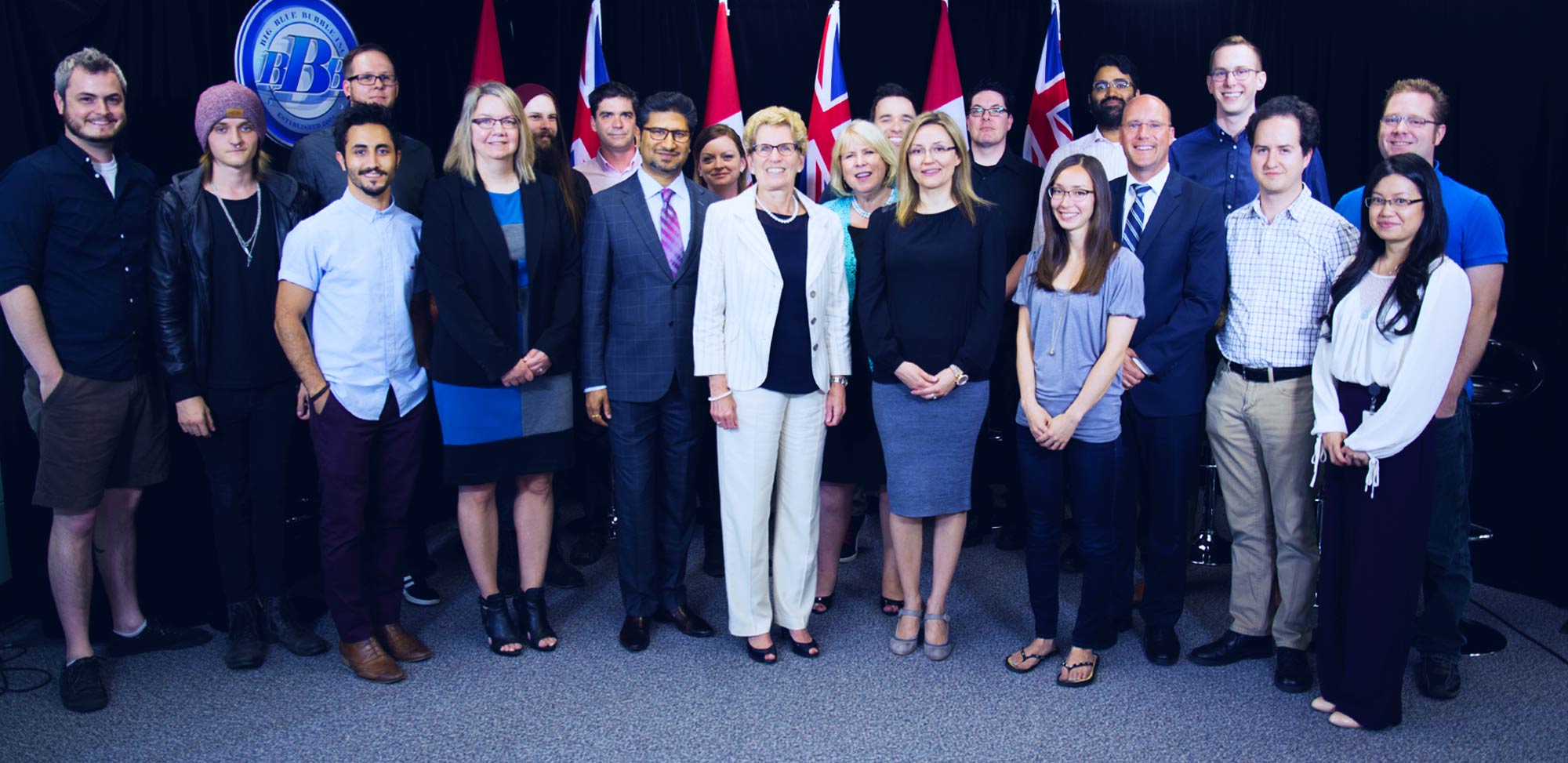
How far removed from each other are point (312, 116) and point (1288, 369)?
3.57 metres

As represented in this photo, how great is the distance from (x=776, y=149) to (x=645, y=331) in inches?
26.2

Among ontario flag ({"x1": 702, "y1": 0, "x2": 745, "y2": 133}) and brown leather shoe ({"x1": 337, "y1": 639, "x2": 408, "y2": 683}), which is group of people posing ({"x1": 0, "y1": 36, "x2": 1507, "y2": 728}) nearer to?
brown leather shoe ({"x1": 337, "y1": 639, "x2": 408, "y2": 683})

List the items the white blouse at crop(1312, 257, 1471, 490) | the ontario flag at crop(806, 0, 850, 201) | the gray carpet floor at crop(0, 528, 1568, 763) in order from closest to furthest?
the white blouse at crop(1312, 257, 1471, 490) < the gray carpet floor at crop(0, 528, 1568, 763) < the ontario flag at crop(806, 0, 850, 201)

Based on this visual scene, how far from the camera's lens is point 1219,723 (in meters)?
2.85

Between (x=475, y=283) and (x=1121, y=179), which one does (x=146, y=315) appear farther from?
(x=1121, y=179)

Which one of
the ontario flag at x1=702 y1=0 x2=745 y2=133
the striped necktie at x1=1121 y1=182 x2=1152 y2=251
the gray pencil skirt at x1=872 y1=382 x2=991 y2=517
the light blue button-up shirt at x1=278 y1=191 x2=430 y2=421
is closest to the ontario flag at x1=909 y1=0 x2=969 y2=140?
the ontario flag at x1=702 y1=0 x2=745 y2=133

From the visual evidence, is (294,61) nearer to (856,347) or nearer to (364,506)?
(364,506)

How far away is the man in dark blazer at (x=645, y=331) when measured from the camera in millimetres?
3221

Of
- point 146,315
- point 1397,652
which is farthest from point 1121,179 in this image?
point 146,315

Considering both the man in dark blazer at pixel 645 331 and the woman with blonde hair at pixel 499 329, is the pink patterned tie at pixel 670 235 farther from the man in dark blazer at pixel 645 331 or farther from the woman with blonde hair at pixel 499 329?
the woman with blonde hair at pixel 499 329

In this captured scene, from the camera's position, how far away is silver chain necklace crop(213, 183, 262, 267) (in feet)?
10.5

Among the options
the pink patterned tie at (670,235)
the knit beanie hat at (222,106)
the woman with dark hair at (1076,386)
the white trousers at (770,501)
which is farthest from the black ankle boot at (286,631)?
the woman with dark hair at (1076,386)

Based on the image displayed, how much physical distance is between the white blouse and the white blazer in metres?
1.33

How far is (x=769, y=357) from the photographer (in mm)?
3115
